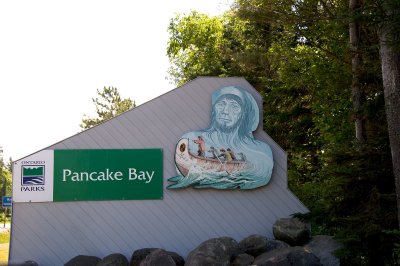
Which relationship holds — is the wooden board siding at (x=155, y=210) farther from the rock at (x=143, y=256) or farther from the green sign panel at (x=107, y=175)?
the rock at (x=143, y=256)

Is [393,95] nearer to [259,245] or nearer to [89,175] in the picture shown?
[259,245]

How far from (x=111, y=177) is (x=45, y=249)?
2066 millimetres

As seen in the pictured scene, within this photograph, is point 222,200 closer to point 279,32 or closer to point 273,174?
point 273,174

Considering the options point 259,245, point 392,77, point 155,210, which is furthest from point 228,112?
point 392,77

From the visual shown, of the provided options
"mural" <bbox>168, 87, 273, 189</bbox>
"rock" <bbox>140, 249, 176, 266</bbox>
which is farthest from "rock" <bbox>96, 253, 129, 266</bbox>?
"mural" <bbox>168, 87, 273, 189</bbox>

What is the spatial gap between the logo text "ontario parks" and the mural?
57 cm

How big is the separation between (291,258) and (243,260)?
1066 mm

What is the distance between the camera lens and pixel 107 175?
39.9 feet

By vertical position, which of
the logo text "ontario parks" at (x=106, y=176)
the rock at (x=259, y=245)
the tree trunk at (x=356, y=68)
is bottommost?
the rock at (x=259, y=245)

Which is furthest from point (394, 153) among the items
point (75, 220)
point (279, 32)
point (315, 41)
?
point (279, 32)

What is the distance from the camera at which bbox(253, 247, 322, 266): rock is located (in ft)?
32.8

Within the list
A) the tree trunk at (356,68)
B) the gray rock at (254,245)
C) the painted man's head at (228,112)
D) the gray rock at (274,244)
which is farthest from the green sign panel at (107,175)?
the tree trunk at (356,68)

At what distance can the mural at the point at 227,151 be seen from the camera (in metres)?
12.3

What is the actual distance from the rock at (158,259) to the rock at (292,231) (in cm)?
237
